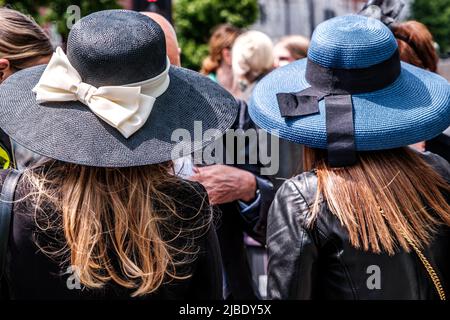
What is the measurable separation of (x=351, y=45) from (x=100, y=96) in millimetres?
855

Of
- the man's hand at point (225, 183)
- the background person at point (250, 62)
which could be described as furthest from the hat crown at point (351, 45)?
the background person at point (250, 62)

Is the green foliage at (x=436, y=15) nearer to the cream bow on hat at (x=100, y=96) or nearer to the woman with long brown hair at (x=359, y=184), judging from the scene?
the woman with long brown hair at (x=359, y=184)

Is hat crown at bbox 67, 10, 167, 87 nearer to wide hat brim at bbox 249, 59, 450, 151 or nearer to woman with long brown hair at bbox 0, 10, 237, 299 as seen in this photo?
woman with long brown hair at bbox 0, 10, 237, 299

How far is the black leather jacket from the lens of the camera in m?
1.95

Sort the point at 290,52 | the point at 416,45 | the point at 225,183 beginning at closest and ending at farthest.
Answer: the point at 225,183 → the point at 416,45 → the point at 290,52

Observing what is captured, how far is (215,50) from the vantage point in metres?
5.29

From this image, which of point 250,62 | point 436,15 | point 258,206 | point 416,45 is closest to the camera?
point 258,206

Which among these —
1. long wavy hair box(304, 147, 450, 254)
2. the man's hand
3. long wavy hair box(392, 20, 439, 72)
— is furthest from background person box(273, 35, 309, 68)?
long wavy hair box(304, 147, 450, 254)

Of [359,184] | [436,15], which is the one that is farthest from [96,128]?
[436,15]

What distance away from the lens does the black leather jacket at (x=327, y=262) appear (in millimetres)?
1954

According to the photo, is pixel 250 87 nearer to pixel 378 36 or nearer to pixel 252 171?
pixel 252 171

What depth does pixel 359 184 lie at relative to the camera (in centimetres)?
198

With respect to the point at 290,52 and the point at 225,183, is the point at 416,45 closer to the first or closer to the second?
the point at 225,183

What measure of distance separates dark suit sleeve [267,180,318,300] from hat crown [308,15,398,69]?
442mm
